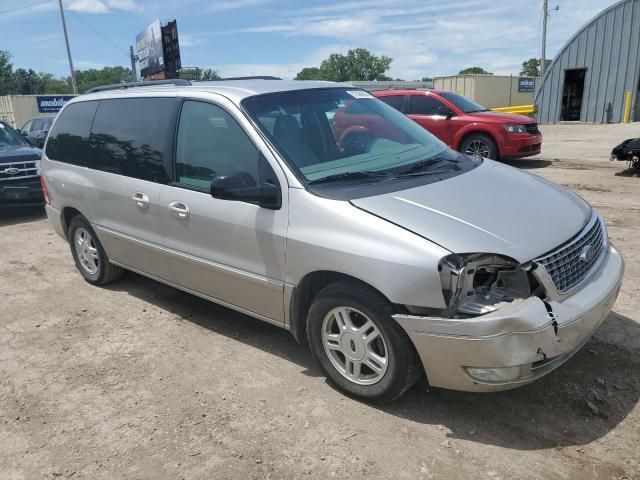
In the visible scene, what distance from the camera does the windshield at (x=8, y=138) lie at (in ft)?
31.5

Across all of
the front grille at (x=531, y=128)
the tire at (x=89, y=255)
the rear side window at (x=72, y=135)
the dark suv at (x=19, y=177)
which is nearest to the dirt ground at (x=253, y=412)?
the tire at (x=89, y=255)

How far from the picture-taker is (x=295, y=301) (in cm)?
338

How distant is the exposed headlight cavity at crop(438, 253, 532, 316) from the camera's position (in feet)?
8.81

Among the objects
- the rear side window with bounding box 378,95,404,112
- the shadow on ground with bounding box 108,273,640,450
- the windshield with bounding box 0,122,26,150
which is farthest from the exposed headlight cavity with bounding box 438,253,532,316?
the rear side window with bounding box 378,95,404,112

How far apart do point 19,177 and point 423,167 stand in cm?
755

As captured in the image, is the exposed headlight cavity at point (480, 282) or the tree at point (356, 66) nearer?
the exposed headlight cavity at point (480, 282)

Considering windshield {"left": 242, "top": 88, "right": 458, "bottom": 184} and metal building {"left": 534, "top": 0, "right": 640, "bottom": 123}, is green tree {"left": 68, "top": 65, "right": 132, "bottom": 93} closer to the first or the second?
metal building {"left": 534, "top": 0, "right": 640, "bottom": 123}

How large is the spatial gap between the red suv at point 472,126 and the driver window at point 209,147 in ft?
27.2

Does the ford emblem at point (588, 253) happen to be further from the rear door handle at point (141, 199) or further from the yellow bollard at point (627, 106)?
the yellow bollard at point (627, 106)

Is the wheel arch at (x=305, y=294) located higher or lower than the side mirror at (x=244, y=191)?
lower

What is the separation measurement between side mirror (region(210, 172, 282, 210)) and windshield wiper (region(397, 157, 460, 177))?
0.82 m

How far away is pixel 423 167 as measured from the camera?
146 inches

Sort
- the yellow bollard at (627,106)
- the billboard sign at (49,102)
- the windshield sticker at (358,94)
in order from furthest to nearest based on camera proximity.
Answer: the billboard sign at (49,102) → the yellow bollard at (627,106) → the windshield sticker at (358,94)

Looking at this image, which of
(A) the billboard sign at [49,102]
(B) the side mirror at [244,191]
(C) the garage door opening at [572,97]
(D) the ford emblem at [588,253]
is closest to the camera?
(D) the ford emblem at [588,253]
